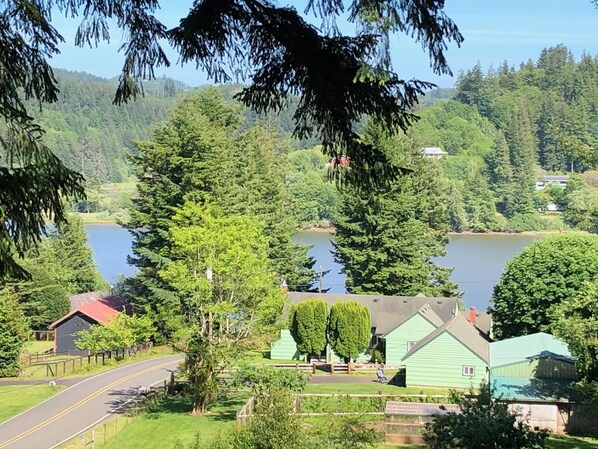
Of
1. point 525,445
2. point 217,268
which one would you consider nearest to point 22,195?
point 525,445

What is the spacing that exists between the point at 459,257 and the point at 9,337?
191 ft

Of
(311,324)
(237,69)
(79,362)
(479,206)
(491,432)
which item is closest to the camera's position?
(237,69)

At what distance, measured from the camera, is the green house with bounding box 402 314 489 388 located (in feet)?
111

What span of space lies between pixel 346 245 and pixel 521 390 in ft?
71.2

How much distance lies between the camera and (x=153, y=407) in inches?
1089

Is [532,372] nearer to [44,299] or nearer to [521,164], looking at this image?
[44,299]

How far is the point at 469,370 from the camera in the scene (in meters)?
33.7

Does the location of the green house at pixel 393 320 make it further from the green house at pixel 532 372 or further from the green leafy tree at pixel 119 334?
the green house at pixel 532 372

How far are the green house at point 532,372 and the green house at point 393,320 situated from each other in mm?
8715

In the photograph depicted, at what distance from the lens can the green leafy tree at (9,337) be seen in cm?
3534

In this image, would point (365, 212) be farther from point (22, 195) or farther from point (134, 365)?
point (22, 195)

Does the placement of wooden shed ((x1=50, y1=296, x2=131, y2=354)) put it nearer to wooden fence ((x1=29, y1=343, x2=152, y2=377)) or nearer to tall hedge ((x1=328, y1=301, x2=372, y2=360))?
wooden fence ((x1=29, y1=343, x2=152, y2=377))

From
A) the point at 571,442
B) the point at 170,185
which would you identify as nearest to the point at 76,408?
the point at 170,185

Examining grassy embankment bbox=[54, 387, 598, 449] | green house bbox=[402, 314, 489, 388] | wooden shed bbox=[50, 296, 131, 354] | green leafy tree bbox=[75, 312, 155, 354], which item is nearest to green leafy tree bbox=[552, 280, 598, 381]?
grassy embankment bbox=[54, 387, 598, 449]
